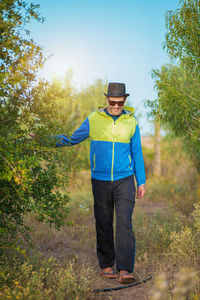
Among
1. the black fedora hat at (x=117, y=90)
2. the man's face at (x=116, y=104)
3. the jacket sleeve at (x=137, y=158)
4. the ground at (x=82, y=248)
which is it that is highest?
the black fedora hat at (x=117, y=90)

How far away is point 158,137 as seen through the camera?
19266 millimetres

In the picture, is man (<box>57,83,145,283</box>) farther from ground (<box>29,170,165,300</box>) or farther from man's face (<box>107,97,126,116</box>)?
ground (<box>29,170,165,300</box>)

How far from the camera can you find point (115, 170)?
4391 mm

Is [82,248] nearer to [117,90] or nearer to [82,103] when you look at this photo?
[117,90]

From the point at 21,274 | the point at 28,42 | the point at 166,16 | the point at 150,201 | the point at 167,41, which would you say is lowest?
the point at 150,201

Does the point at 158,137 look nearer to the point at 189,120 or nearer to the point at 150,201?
the point at 150,201

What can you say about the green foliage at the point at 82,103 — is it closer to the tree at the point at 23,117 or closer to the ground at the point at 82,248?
the ground at the point at 82,248

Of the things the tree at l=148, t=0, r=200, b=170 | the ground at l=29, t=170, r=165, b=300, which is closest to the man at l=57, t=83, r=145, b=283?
the ground at l=29, t=170, r=165, b=300

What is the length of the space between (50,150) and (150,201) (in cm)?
754

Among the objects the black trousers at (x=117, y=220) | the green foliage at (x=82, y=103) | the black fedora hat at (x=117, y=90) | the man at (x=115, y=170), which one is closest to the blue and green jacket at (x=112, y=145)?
the man at (x=115, y=170)

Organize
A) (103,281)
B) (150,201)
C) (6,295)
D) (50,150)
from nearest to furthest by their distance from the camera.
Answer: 1. (6,295)
2. (50,150)
3. (103,281)
4. (150,201)

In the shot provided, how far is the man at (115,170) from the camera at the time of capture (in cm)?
436

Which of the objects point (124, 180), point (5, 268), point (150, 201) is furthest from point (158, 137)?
point (5, 268)

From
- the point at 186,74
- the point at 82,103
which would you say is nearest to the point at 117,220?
the point at 186,74
